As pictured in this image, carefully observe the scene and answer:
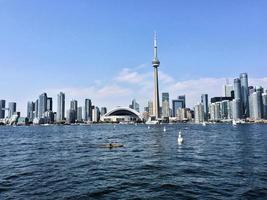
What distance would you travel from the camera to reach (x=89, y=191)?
27.5 metres

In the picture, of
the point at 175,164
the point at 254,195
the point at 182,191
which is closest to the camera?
the point at 254,195

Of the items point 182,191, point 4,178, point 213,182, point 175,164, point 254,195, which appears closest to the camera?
point 254,195

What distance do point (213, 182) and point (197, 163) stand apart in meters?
13.2

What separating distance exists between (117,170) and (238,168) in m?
16.2

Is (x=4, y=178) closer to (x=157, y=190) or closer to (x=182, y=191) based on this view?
(x=157, y=190)

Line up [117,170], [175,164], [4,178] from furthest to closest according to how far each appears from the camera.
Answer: [175,164] → [117,170] → [4,178]

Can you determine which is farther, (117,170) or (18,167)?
(18,167)

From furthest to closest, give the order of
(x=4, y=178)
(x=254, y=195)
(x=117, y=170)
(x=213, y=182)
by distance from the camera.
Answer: (x=117, y=170), (x=4, y=178), (x=213, y=182), (x=254, y=195)

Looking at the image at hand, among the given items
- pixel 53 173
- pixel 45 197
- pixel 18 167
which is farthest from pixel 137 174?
pixel 18 167

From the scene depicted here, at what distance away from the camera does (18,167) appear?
43.2 metres

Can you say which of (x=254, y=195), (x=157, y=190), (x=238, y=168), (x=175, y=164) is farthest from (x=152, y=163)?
(x=254, y=195)

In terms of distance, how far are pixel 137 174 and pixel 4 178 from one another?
1607 centimetres

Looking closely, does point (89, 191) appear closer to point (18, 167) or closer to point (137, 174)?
point (137, 174)

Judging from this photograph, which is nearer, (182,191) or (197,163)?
(182,191)
